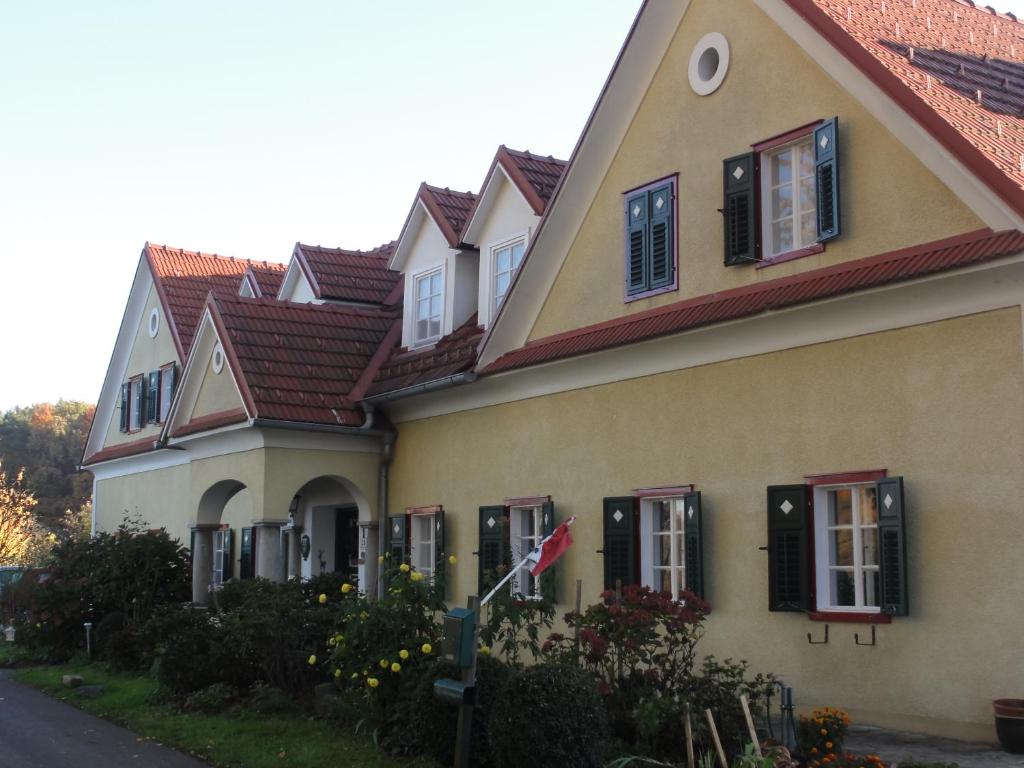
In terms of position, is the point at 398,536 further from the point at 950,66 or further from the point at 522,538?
the point at 950,66

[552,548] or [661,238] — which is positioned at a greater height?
[661,238]

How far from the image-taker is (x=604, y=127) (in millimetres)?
15508

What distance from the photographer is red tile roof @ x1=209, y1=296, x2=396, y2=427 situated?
19.2 m

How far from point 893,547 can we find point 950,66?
5547 mm

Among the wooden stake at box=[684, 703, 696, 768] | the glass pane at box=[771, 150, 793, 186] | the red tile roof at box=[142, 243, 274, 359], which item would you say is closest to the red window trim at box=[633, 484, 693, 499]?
the glass pane at box=[771, 150, 793, 186]

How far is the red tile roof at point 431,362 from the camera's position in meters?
18.1

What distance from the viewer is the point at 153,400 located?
28.1 m

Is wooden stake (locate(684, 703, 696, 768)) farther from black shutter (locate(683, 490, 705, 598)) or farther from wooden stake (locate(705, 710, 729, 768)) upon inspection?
black shutter (locate(683, 490, 705, 598))

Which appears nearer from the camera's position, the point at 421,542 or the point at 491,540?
the point at 491,540

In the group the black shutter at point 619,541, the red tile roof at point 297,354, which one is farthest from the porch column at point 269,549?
the black shutter at point 619,541

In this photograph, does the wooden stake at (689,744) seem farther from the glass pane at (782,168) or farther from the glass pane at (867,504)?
the glass pane at (782,168)

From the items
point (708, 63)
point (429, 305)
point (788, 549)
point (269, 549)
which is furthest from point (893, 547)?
point (429, 305)

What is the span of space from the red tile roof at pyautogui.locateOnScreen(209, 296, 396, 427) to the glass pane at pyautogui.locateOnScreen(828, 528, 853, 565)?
919 cm

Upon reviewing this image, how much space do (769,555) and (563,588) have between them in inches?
153
